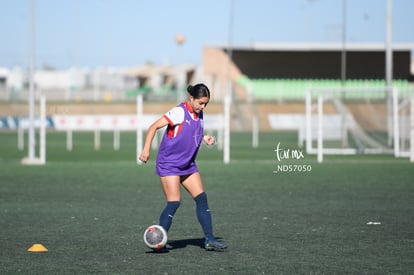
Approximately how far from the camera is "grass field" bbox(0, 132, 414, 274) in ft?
33.0

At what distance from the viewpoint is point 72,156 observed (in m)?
33.6

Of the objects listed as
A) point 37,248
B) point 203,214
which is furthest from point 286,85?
point 37,248

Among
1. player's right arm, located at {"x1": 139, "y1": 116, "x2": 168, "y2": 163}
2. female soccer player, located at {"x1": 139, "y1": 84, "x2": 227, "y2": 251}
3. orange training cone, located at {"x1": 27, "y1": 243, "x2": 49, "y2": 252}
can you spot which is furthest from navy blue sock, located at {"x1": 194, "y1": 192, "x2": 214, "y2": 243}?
orange training cone, located at {"x1": 27, "y1": 243, "x2": 49, "y2": 252}

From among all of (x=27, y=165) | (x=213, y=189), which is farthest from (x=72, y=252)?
(x=27, y=165)

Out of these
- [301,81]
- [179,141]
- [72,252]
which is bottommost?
[72,252]

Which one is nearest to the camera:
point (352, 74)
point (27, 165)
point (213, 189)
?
point (213, 189)

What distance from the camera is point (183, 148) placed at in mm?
10992

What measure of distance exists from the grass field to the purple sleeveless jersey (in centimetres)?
97

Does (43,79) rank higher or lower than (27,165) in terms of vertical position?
higher

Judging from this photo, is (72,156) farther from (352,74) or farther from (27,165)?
(352,74)

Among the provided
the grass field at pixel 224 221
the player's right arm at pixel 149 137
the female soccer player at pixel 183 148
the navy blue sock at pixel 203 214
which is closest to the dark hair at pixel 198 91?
the female soccer player at pixel 183 148

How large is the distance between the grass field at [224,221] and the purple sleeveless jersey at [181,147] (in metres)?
0.97

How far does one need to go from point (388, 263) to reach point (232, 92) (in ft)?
198

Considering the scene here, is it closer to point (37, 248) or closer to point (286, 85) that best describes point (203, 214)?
point (37, 248)
